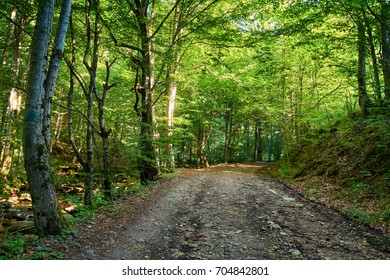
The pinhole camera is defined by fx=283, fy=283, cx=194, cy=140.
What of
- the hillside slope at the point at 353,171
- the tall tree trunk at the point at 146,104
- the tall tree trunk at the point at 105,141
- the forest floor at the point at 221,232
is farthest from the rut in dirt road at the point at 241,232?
the tall tree trunk at the point at 146,104

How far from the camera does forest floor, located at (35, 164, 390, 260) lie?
4.72 meters

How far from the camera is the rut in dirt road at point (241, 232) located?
4.75m

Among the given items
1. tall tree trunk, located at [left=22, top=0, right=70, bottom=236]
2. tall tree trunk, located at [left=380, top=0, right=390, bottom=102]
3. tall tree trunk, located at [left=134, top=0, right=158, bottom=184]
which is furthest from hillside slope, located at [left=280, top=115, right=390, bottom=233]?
tall tree trunk, located at [left=22, top=0, right=70, bottom=236]

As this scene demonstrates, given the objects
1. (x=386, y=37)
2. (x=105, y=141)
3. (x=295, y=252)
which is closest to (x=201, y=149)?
(x=105, y=141)

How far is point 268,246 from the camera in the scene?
16.5 feet

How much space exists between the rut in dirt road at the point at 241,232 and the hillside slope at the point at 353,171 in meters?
0.65

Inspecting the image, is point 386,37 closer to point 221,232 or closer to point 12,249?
point 221,232

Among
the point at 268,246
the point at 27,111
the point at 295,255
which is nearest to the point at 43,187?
the point at 27,111

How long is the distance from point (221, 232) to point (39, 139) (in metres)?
3.86

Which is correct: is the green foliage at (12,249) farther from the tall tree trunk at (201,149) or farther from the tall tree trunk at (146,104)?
the tall tree trunk at (201,149)

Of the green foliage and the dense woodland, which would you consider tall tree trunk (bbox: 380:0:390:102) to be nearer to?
the dense woodland
